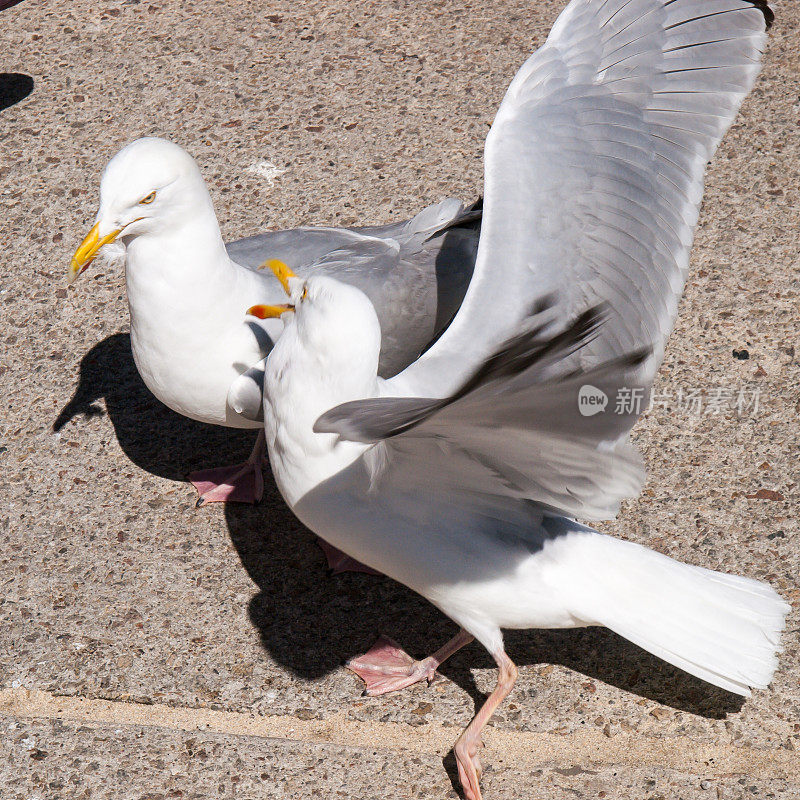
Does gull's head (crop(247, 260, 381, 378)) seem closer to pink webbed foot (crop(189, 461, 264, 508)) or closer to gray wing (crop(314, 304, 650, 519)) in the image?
gray wing (crop(314, 304, 650, 519))

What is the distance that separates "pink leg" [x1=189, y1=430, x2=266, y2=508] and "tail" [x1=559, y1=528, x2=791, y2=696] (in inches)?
42.6

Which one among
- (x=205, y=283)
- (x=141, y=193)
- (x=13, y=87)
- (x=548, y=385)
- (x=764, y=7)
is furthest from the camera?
(x=13, y=87)

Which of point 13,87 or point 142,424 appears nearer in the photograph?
point 142,424

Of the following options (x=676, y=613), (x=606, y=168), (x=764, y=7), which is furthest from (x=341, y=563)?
(x=764, y=7)

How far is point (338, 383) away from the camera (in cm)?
214

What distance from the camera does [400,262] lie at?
2934mm

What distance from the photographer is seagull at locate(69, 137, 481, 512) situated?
→ 2686mm

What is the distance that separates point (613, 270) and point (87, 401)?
175 centimetres

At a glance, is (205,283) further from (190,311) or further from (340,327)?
(340,327)

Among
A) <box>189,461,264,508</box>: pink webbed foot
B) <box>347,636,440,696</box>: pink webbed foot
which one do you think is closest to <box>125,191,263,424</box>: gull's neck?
<box>189,461,264,508</box>: pink webbed foot

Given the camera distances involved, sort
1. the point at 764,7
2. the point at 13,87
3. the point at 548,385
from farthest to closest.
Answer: the point at 13,87 < the point at 764,7 < the point at 548,385

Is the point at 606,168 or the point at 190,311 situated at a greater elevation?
the point at 606,168

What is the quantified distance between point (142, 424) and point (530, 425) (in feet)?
6.26

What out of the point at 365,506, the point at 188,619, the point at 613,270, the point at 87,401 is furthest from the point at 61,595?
the point at 613,270
